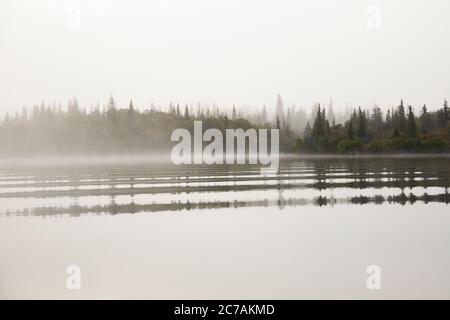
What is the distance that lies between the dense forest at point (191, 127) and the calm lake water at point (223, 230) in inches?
4.9

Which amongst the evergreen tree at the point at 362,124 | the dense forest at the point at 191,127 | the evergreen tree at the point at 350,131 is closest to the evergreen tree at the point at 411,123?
the dense forest at the point at 191,127

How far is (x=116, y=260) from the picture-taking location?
2.72 meters

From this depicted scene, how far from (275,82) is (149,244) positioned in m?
1.59

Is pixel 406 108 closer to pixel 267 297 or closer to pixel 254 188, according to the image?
pixel 254 188

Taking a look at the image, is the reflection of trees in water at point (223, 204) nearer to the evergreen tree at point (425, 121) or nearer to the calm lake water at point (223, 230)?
the calm lake water at point (223, 230)

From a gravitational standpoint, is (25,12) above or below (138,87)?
above

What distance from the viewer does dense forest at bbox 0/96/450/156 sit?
286 centimetres

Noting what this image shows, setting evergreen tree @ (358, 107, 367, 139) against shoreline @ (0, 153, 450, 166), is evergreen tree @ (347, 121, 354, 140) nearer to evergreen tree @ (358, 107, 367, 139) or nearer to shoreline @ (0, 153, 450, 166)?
evergreen tree @ (358, 107, 367, 139)

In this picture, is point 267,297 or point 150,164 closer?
point 267,297

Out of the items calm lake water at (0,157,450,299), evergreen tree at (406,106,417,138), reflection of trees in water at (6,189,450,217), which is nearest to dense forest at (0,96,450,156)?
evergreen tree at (406,106,417,138)

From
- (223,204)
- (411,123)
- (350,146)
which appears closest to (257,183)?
(223,204)

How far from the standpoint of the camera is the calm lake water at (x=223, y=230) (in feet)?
8.81

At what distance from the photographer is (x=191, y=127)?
2.90 metres
